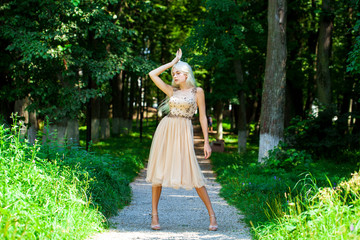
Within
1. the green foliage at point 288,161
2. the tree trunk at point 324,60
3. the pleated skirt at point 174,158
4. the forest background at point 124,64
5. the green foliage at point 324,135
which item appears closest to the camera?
the pleated skirt at point 174,158

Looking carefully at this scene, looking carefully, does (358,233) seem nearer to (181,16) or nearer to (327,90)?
(327,90)

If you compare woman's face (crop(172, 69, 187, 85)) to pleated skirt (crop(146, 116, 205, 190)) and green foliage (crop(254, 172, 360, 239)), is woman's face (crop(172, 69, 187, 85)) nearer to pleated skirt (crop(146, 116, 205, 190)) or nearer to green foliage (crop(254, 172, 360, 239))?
pleated skirt (crop(146, 116, 205, 190))

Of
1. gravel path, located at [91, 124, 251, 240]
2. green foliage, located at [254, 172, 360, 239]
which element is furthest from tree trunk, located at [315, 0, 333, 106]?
green foliage, located at [254, 172, 360, 239]

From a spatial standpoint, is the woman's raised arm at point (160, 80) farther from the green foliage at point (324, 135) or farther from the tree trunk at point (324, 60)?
the tree trunk at point (324, 60)

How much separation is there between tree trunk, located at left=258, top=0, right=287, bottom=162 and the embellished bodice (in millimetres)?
6146

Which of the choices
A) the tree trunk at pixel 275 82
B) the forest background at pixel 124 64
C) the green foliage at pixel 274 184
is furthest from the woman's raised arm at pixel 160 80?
the tree trunk at pixel 275 82

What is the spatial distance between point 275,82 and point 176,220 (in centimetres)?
632

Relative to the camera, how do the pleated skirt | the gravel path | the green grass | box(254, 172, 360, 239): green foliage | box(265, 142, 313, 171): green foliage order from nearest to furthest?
1. box(254, 172, 360, 239): green foliage
2. the green grass
3. the gravel path
4. the pleated skirt
5. box(265, 142, 313, 171): green foliage

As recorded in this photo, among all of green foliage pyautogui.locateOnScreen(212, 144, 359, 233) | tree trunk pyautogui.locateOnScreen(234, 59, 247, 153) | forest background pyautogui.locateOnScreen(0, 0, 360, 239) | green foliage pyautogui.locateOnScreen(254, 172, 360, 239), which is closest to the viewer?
green foliage pyautogui.locateOnScreen(254, 172, 360, 239)

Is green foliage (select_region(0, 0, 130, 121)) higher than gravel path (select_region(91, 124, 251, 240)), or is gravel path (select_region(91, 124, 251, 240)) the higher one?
green foliage (select_region(0, 0, 130, 121))

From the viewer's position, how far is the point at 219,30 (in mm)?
16750

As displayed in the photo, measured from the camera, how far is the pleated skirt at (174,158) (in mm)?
5551

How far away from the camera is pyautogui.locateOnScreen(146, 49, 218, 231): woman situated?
5.57 metres

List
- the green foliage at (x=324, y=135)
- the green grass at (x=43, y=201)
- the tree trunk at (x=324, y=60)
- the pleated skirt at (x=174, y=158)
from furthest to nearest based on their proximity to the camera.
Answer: the tree trunk at (x=324, y=60)
the green foliage at (x=324, y=135)
the pleated skirt at (x=174, y=158)
the green grass at (x=43, y=201)
